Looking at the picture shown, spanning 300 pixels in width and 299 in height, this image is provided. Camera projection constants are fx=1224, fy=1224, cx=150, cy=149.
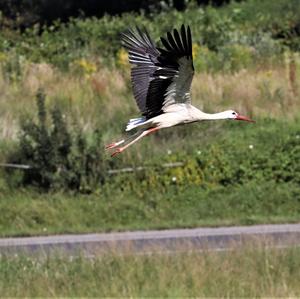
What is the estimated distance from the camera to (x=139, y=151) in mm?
16391

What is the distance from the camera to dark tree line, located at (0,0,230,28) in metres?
32.9

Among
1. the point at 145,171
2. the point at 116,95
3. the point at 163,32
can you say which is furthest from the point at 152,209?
the point at 163,32

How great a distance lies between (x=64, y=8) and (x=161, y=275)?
80.4ft

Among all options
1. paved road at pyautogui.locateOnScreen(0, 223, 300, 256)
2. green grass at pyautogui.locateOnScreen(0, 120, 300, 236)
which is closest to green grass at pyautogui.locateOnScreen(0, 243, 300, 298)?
paved road at pyautogui.locateOnScreen(0, 223, 300, 256)

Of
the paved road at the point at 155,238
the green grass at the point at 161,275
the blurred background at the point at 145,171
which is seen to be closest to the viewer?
the green grass at the point at 161,275

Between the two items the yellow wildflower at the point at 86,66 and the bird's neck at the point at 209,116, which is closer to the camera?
the bird's neck at the point at 209,116

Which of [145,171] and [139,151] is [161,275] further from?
[139,151]

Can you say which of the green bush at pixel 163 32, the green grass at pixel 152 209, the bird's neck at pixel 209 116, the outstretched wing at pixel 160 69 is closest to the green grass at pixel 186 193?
the green grass at pixel 152 209

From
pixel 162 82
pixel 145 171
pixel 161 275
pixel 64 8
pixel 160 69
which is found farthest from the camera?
pixel 64 8

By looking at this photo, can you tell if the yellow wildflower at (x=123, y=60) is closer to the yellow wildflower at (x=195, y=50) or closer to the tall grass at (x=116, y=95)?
the tall grass at (x=116, y=95)

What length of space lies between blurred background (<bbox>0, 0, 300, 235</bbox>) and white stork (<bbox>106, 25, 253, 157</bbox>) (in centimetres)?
486

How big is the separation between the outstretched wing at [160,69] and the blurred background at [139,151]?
4.85 meters

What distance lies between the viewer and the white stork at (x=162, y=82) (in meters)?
8.97

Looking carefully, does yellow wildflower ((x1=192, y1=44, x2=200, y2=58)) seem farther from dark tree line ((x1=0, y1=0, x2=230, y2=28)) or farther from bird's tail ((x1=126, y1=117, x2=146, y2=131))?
dark tree line ((x1=0, y1=0, x2=230, y2=28))
